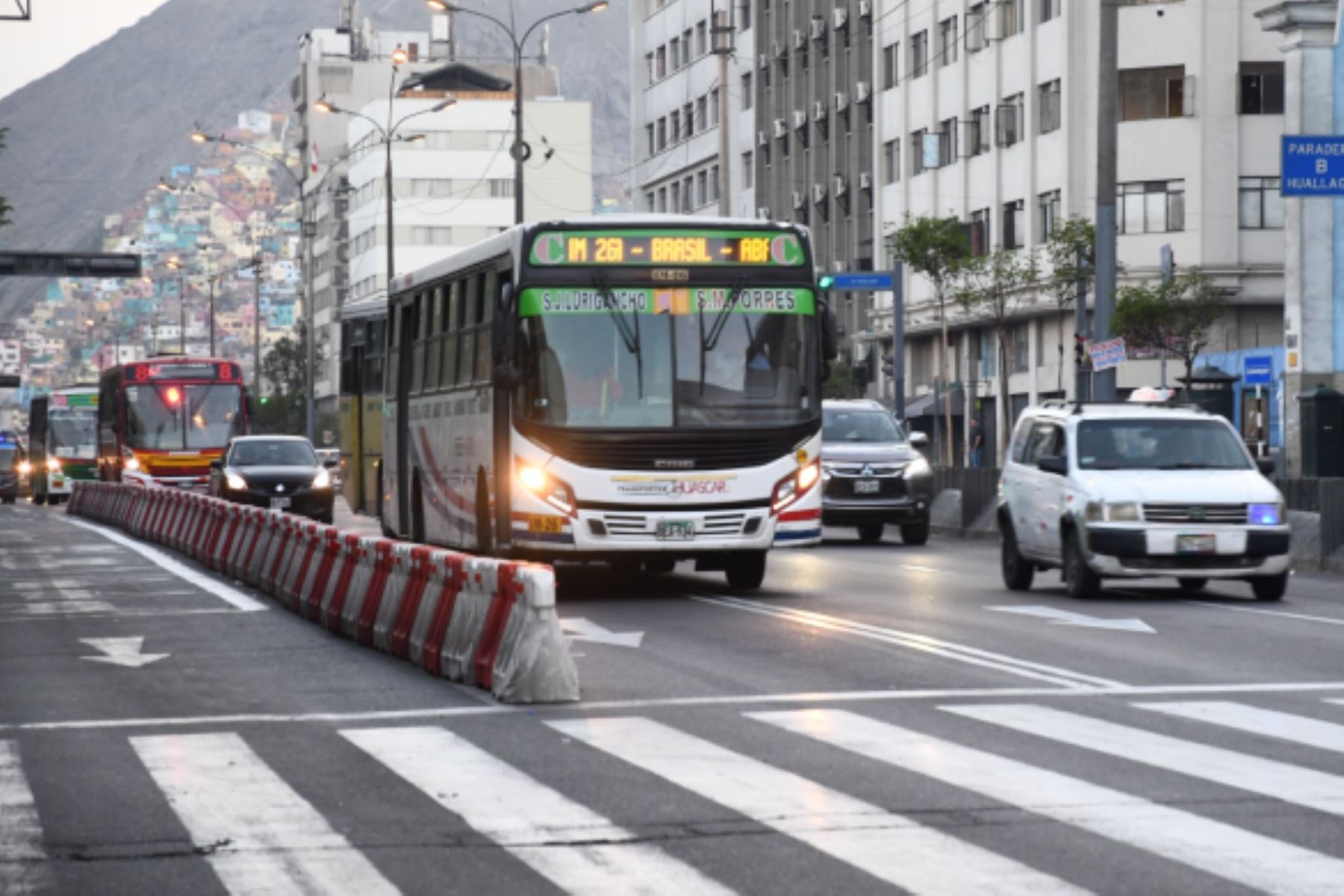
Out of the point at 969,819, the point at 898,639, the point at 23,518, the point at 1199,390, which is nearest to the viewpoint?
the point at 969,819

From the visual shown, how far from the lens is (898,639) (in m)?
17.4

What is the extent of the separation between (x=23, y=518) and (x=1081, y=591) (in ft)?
128

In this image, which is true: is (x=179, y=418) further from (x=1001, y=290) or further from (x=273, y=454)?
Result: (x=1001, y=290)

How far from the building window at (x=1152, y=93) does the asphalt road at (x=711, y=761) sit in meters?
42.7

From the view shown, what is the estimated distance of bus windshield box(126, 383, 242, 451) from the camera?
55844 millimetres

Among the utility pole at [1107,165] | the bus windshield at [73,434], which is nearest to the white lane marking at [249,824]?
the utility pole at [1107,165]

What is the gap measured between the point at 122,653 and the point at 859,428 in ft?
63.8

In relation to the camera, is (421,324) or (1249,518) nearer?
(1249,518)

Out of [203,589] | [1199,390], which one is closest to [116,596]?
[203,589]

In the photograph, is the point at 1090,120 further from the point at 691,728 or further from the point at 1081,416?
the point at 691,728

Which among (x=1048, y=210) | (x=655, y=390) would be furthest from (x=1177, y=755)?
(x=1048, y=210)

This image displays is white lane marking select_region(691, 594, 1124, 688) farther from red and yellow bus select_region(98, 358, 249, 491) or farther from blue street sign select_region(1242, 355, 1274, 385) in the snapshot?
red and yellow bus select_region(98, 358, 249, 491)

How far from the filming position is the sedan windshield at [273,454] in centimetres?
4575

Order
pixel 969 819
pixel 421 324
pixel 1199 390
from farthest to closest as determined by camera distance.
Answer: pixel 1199 390 < pixel 421 324 < pixel 969 819
